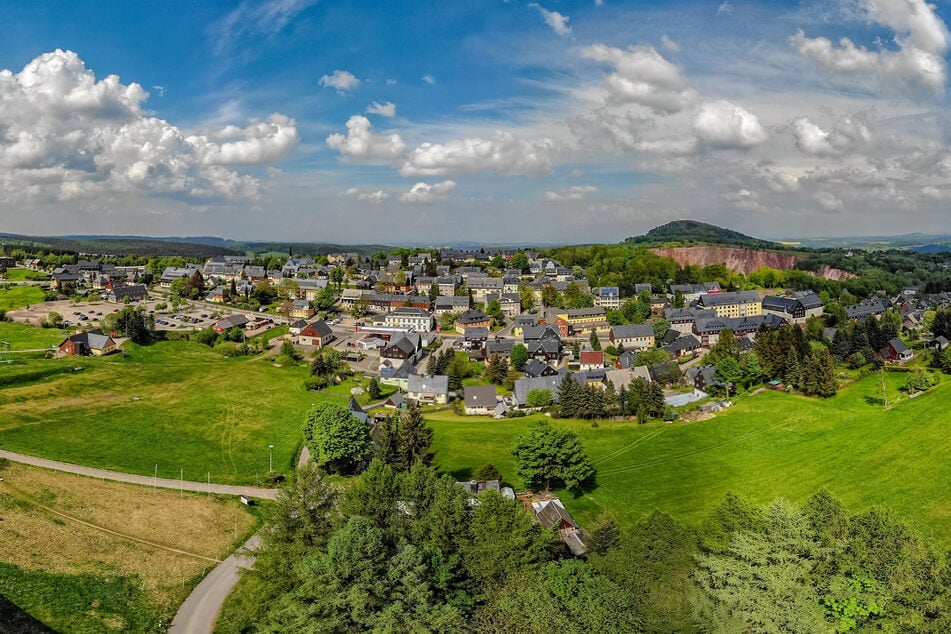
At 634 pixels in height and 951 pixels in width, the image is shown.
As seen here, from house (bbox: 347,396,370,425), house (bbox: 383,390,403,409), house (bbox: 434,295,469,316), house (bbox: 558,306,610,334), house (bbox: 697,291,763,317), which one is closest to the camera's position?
house (bbox: 347,396,370,425)

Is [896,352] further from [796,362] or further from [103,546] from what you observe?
[103,546]

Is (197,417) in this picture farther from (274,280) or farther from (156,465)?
(274,280)

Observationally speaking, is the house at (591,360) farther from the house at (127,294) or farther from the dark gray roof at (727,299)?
the house at (127,294)

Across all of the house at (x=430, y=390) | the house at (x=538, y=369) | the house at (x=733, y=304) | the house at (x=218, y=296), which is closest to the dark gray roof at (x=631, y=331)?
the house at (x=538, y=369)

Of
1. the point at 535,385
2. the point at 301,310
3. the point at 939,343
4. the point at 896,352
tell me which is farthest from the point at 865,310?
the point at 301,310

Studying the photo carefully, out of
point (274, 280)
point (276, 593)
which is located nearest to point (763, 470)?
point (276, 593)

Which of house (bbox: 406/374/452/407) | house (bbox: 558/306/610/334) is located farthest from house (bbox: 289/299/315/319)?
house (bbox: 558/306/610/334)

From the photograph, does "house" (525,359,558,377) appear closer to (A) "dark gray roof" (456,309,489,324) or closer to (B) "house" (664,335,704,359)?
(B) "house" (664,335,704,359)
